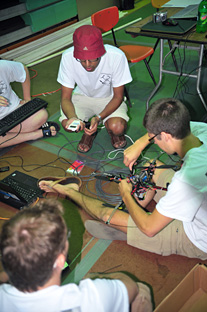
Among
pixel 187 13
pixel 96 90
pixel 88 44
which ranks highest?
pixel 187 13

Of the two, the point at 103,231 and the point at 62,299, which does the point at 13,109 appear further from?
the point at 62,299

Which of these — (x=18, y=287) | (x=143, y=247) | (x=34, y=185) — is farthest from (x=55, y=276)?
(x=34, y=185)

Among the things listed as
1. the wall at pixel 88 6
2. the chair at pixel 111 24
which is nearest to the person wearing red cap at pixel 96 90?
the chair at pixel 111 24

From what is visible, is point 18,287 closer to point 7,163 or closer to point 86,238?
point 86,238

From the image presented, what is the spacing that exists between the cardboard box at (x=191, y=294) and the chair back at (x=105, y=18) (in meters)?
2.82

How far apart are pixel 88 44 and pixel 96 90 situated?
590mm

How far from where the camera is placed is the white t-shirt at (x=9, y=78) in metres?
2.74

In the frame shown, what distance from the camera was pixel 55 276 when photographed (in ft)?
3.25

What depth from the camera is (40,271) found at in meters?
0.92

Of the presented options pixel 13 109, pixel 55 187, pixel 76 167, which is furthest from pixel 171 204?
pixel 13 109

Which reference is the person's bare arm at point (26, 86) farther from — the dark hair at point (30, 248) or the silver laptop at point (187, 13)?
the dark hair at point (30, 248)

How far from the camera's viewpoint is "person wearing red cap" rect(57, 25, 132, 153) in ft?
8.48

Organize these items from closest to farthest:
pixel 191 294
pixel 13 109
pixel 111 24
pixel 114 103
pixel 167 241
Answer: pixel 191 294, pixel 167 241, pixel 114 103, pixel 13 109, pixel 111 24

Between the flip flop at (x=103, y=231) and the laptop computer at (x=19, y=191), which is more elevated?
the laptop computer at (x=19, y=191)
